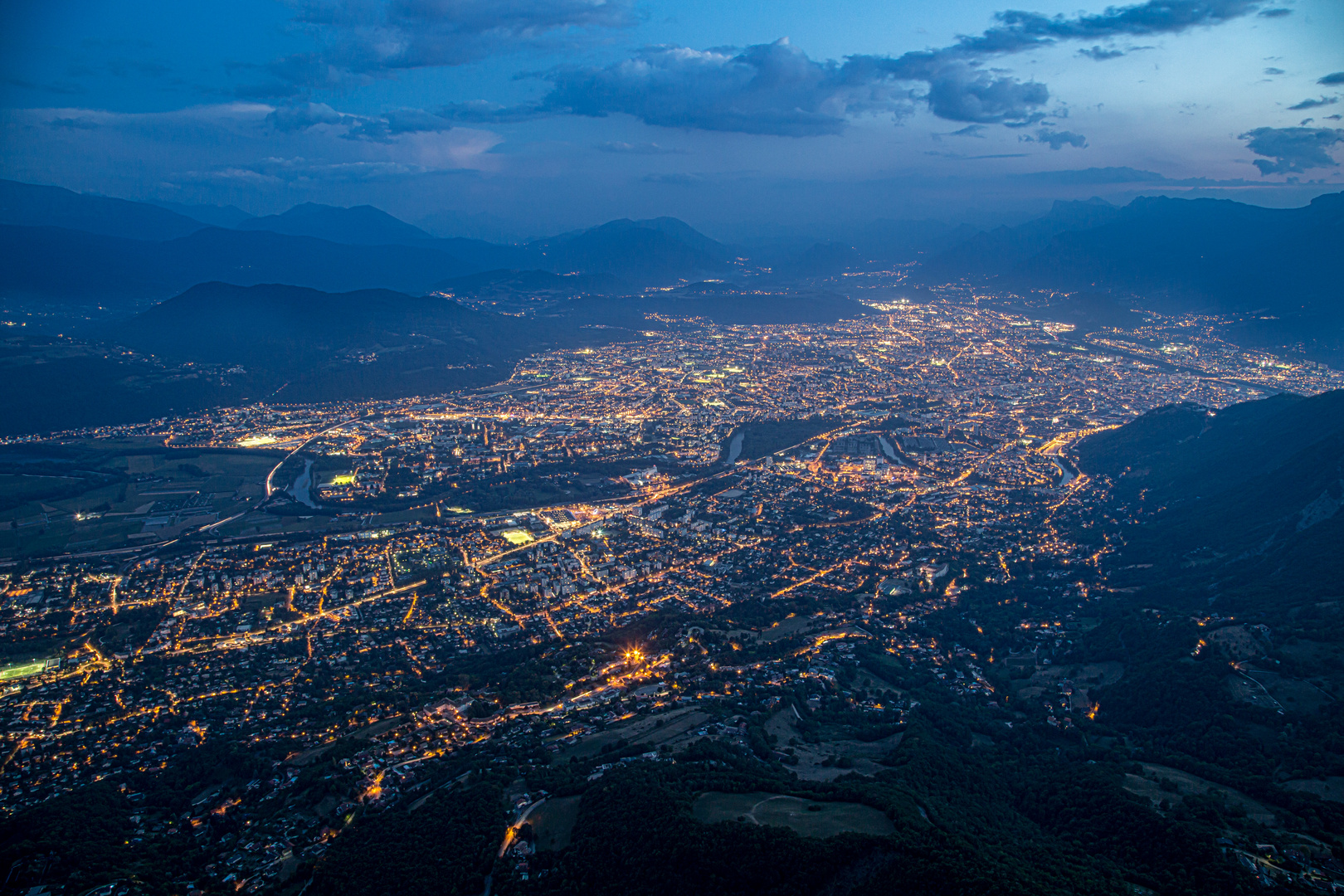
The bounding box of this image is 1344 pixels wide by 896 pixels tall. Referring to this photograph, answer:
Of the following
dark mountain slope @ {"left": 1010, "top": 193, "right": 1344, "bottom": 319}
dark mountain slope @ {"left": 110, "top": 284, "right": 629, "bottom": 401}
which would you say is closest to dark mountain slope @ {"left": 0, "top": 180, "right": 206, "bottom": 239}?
dark mountain slope @ {"left": 110, "top": 284, "right": 629, "bottom": 401}

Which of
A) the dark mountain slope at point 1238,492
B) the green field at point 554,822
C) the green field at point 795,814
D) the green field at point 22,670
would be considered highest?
the dark mountain slope at point 1238,492

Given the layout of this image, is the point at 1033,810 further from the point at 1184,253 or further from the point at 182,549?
the point at 1184,253

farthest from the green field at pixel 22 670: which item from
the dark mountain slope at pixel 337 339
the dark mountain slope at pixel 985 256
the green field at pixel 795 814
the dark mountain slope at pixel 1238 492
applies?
the dark mountain slope at pixel 985 256

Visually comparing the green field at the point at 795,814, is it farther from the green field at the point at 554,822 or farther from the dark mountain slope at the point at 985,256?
the dark mountain slope at the point at 985,256

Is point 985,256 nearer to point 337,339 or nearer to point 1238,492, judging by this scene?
point 337,339

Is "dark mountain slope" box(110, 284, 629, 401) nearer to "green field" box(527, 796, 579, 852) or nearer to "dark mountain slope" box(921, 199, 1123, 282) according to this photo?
"green field" box(527, 796, 579, 852)

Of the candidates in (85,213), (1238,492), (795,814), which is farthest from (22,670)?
(85,213)
